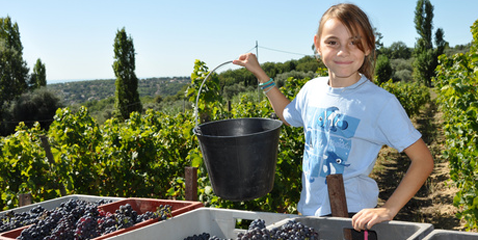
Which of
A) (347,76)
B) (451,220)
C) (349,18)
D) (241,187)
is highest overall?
(349,18)

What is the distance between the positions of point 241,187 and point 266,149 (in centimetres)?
20

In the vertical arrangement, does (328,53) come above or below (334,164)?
above

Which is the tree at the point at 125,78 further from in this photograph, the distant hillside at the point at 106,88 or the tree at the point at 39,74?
the distant hillside at the point at 106,88

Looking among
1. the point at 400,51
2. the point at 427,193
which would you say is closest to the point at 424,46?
the point at 400,51

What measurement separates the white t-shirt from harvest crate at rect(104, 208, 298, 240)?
306 millimetres

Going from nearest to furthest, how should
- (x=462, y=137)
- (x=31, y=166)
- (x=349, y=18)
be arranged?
1. (x=349, y=18)
2. (x=31, y=166)
3. (x=462, y=137)

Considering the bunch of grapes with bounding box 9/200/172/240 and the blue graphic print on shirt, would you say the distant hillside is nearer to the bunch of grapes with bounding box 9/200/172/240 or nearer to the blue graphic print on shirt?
the bunch of grapes with bounding box 9/200/172/240

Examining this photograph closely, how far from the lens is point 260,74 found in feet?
7.14

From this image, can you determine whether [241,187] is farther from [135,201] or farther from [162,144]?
[162,144]

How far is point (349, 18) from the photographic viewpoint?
1.75 m

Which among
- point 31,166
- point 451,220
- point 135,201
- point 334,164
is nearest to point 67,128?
point 31,166

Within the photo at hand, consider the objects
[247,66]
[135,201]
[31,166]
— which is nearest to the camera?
[247,66]

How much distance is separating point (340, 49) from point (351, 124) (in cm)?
32

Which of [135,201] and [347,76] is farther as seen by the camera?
[135,201]
